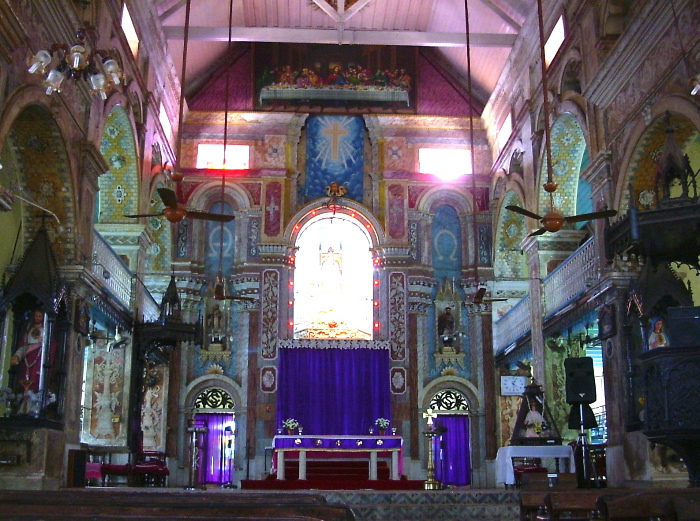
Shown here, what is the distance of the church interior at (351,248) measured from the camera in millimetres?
12891

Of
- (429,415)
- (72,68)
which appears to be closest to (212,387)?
(429,415)

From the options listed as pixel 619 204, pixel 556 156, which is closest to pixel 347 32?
pixel 556 156

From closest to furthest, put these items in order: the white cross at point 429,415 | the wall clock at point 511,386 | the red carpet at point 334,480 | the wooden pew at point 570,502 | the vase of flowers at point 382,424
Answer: the wooden pew at point 570,502 < the red carpet at point 334,480 < the vase of flowers at point 382,424 < the wall clock at point 511,386 < the white cross at point 429,415

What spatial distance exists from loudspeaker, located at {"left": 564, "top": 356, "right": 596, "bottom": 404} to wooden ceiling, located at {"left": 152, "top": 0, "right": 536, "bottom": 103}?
8.28 metres

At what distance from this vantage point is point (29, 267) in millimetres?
13531

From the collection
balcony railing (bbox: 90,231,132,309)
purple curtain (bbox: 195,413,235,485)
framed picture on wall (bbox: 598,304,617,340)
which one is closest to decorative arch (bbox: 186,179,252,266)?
purple curtain (bbox: 195,413,235,485)

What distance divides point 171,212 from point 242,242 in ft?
A: 37.4

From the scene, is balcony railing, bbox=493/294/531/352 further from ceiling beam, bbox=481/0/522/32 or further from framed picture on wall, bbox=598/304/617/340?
ceiling beam, bbox=481/0/522/32

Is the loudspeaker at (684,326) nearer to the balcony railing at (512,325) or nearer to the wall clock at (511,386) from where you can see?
the balcony railing at (512,325)

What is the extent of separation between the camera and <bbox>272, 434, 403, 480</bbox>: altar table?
18.0 metres

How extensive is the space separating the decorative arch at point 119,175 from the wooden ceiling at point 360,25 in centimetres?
340

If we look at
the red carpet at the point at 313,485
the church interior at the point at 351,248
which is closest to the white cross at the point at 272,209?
the church interior at the point at 351,248

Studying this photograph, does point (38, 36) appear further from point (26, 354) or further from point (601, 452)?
point (601, 452)

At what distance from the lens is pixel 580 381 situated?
15.3 metres
